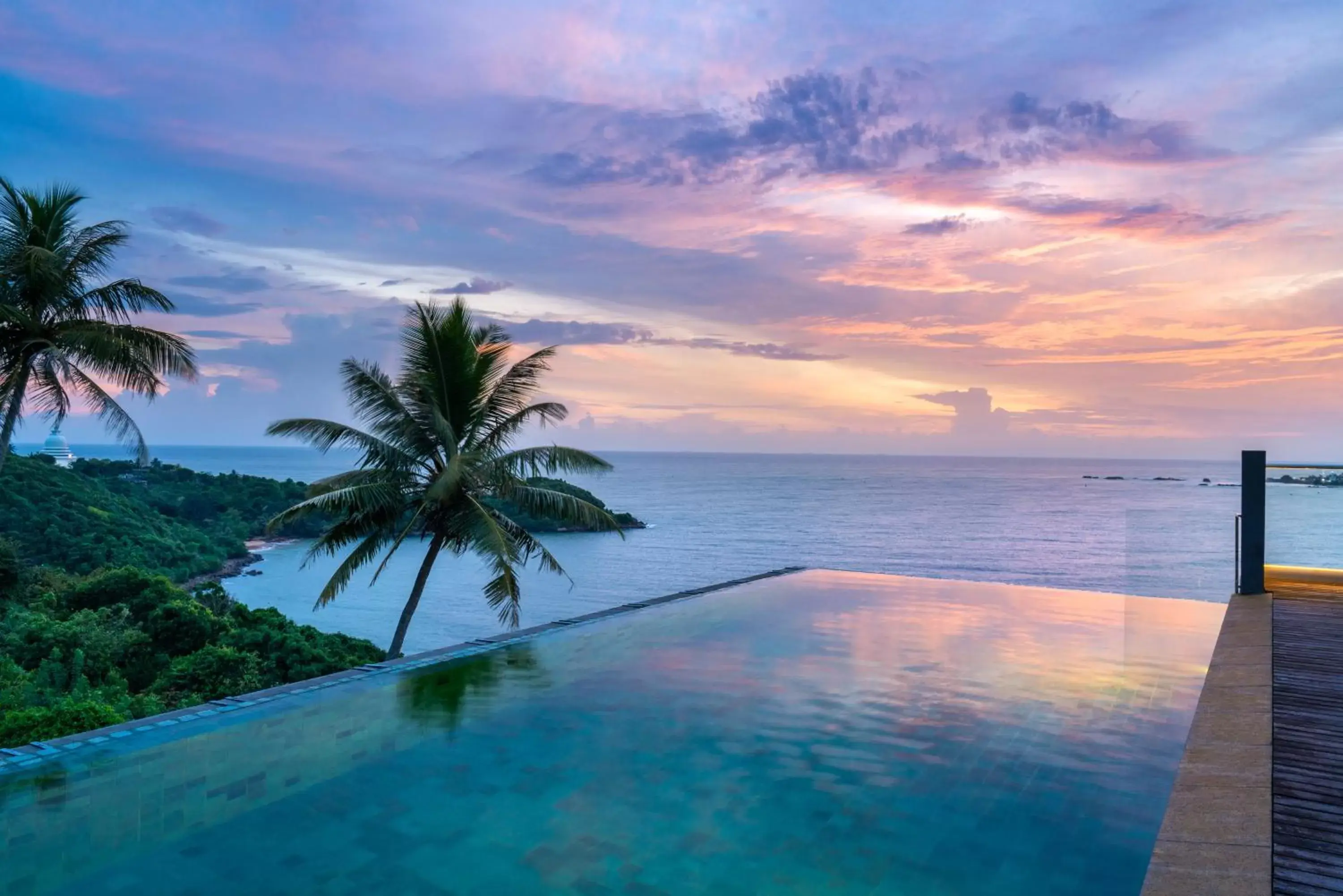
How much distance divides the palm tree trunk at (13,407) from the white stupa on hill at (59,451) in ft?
101

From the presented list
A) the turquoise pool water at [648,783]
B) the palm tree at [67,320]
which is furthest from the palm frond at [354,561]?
the turquoise pool water at [648,783]

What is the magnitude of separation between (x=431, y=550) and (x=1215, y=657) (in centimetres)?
913

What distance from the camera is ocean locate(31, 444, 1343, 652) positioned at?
28.6 meters

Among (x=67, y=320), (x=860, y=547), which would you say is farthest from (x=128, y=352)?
(x=860, y=547)

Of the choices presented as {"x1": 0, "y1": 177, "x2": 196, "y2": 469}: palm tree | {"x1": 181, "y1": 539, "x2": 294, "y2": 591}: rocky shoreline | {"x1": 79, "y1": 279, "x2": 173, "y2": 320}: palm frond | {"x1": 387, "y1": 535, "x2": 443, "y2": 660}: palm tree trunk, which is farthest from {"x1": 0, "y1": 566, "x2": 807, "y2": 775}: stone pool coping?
{"x1": 181, "y1": 539, "x2": 294, "y2": 591}: rocky shoreline

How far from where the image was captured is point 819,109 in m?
11.9

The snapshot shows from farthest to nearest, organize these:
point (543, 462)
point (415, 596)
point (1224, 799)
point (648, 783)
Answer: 1. point (415, 596)
2. point (543, 462)
3. point (648, 783)
4. point (1224, 799)

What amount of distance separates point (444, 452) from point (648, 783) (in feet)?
25.2

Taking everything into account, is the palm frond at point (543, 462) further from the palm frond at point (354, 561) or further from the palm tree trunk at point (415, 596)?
the palm frond at point (354, 561)

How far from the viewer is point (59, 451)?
48.1m

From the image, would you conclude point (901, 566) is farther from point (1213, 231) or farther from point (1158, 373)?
point (1213, 231)

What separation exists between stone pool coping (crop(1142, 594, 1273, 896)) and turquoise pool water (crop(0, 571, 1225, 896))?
0.44m

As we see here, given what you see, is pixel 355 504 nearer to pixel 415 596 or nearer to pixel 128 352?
pixel 415 596

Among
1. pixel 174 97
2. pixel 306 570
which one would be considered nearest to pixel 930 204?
pixel 174 97
